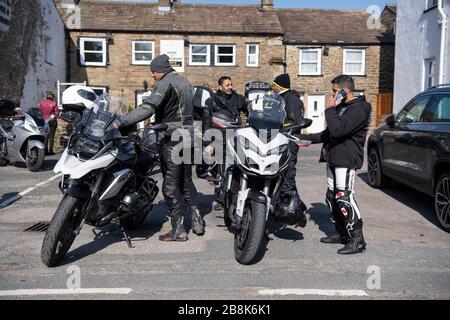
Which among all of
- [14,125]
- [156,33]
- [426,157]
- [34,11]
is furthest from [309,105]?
[426,157]

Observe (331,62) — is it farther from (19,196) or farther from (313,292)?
(313,292)

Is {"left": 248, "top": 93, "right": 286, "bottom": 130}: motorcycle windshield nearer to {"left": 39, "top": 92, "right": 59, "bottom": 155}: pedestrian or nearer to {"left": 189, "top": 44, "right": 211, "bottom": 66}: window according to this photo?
{"left": 39, "top": 92, "right": 59, "bottom": 155}: pedestrian

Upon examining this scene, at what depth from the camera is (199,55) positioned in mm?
28391

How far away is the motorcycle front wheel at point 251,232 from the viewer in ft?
15.2

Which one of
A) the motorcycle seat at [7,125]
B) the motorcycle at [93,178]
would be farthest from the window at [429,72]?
the motorcycle at [93,178]

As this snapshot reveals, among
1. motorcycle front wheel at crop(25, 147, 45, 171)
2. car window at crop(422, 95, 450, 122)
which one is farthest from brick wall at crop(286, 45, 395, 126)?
car window at crop(422, 95, 450, 122)

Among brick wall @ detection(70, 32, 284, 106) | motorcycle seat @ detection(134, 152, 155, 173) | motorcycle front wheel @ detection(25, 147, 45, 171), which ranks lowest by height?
motorcycle front wheel @ detection(25, 147, 45, 171)

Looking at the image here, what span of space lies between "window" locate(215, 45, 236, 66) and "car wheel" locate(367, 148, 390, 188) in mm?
19975

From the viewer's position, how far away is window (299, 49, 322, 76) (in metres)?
28.6

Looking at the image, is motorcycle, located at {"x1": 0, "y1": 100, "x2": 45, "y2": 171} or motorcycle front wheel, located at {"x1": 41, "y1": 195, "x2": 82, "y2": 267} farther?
motorcycle, located at {"x1": 0, "y1": 100, "x2": 45, "y2": 171}

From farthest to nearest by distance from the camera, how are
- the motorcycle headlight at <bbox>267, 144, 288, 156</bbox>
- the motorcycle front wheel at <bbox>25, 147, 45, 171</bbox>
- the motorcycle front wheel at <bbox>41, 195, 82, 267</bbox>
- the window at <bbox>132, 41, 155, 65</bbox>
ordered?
the window at <bbox>132, 41, 155, 65</bbox>, the motorcycle front wheel at <bbox>25, 147, 45, 171</bbox>, the motorcycle headlight at <bbox>267, 144, 288, 156</bbox>, the motorcycle front wheel at <bbox>41, 195, 82, 267</bbox>

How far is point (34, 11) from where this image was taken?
22.1 m
